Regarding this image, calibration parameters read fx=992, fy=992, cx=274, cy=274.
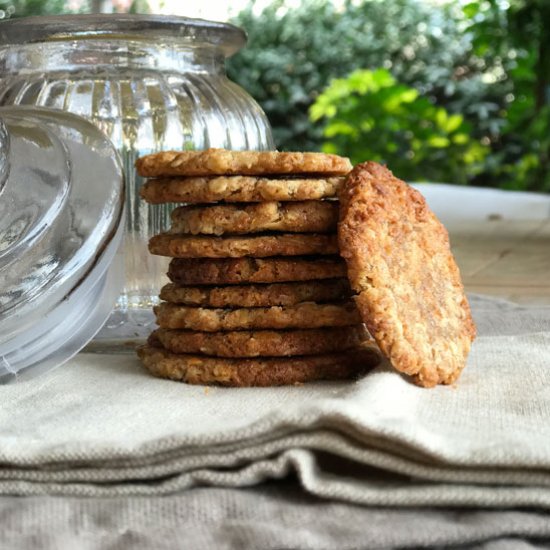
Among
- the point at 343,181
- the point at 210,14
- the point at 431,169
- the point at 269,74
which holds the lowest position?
the point at 431,169

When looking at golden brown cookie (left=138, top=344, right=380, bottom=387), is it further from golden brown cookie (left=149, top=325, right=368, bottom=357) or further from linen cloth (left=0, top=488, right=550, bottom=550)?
linen cloth (left=0, top=488, right=550, bottom=550)

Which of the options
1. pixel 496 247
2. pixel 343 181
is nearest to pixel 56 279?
pixel 343 181

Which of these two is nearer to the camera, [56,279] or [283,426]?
[283,426]

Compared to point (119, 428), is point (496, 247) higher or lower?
lower

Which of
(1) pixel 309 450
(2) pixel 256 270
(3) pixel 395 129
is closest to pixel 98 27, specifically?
(2) pixel 256 270

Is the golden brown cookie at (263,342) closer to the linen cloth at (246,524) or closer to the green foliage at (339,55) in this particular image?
the linen cloth at (246,524)

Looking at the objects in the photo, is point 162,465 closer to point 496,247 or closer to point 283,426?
point 283,426
